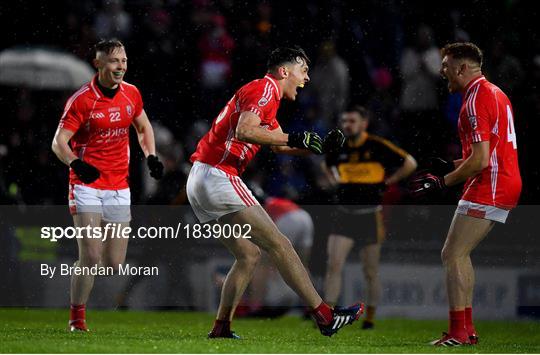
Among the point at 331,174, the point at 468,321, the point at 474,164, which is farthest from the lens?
the point at 331,174

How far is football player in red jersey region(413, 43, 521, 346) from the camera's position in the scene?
753 cm

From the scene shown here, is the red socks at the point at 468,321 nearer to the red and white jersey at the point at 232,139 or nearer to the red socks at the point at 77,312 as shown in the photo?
the red and white jersey at the point at 232,139

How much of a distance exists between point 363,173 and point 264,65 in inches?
96.5

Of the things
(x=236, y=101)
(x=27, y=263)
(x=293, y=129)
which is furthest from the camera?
(x=293, y=129)

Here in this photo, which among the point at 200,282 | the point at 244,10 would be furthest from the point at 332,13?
the point at 200,282

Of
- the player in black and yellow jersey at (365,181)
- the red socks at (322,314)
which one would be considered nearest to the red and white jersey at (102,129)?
the red socks at (322,314)

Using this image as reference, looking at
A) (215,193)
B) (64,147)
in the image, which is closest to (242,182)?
(215,193)

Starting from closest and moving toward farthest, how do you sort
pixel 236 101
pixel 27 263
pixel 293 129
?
pixel 236 101
pixel 27 263
pixel 293 129

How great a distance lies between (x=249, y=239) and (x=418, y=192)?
1.15 m

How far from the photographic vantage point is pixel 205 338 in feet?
26.3

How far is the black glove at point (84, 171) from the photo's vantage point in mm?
8180

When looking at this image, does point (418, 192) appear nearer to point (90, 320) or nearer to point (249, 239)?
point (249, 239)

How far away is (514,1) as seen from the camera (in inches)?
496

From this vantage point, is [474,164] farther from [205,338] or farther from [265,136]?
[205,338]
